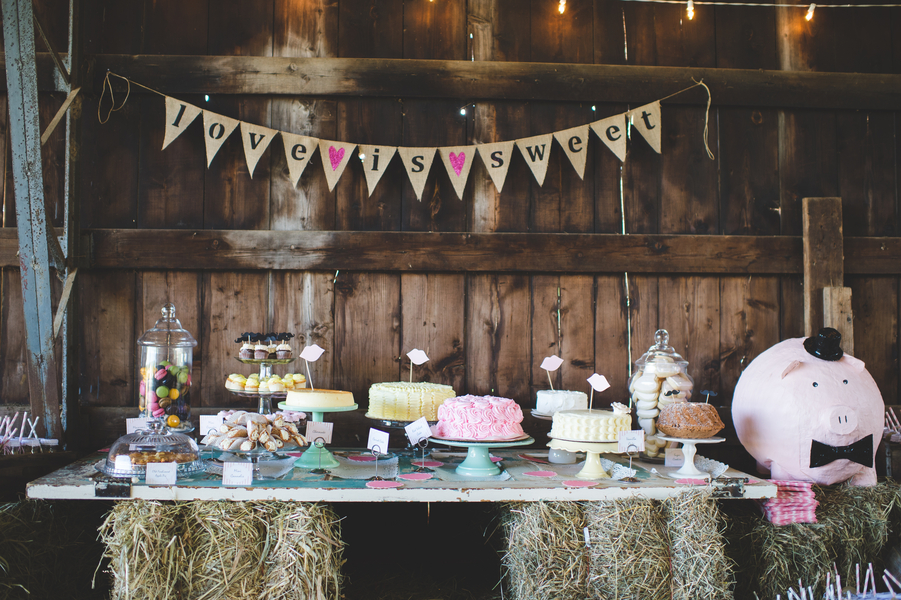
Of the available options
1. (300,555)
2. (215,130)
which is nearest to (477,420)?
(300,555)

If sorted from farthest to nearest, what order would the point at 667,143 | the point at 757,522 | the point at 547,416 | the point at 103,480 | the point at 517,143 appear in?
the point at 667,143
the point at 517,143
the point at 547,416
the point at 757,522
the point at 103,480

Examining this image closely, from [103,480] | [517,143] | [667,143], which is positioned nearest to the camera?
[103,480]

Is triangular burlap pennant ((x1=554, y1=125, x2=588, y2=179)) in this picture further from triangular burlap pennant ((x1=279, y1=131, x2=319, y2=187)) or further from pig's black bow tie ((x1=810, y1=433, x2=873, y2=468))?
pig's black bow tie ((x1=810, y1=433, x2=873, y2=468))

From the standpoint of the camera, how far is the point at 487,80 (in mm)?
2982

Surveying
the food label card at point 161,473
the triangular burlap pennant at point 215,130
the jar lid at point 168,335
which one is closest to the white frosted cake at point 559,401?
the food label card at point 161,473

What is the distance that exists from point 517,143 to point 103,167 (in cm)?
200

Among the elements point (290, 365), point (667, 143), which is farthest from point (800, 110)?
point (290, 365)

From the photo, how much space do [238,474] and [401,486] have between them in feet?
1.79

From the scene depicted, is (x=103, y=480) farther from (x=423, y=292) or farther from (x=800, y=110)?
A: (x=800, y=110)

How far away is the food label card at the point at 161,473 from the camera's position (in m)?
2.00

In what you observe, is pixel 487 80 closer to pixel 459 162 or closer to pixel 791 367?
pixel 459 162

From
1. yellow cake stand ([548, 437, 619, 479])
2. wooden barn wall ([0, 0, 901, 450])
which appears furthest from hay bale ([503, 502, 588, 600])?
wooden barn wall ([0, 0, 901, 450])

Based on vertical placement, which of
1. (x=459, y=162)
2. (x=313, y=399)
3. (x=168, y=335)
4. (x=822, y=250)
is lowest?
(x=313, y=399)

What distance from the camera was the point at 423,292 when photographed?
296 cm
